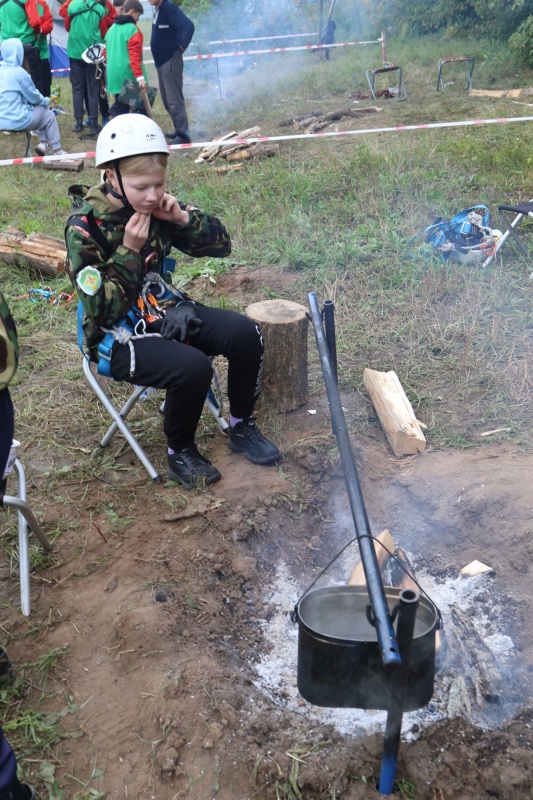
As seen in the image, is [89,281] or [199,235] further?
[199,235]

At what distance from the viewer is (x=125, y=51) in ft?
33.7

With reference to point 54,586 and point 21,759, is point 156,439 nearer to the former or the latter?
point 54,586

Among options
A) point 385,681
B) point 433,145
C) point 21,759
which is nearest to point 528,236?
point 433,145

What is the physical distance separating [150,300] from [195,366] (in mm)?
499

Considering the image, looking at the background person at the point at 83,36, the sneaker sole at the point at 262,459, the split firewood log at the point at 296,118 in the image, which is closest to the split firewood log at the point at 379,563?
the sneaker sole at the point at 262,459

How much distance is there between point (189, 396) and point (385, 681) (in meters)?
1.92

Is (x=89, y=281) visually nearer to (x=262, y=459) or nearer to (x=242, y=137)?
(x=262, y=459)

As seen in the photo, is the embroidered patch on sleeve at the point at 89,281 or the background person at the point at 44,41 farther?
the background person at the point at 44,41

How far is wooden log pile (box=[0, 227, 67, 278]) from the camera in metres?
6.61

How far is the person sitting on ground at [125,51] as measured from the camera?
1002 centimetres

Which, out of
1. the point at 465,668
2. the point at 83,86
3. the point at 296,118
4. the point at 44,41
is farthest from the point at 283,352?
the point at 44,41

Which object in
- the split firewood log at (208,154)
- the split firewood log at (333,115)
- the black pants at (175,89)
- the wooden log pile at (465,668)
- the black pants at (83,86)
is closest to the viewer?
the wooden log pile at (465,668)

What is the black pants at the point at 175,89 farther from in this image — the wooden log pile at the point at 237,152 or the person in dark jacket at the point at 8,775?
the person in dark jacket at the point at 8,775

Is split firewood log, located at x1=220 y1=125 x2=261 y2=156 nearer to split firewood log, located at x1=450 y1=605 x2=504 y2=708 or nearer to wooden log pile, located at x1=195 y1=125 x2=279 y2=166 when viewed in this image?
wooden log pile, located at x1=195 y1=125 x2=279 y2=166
